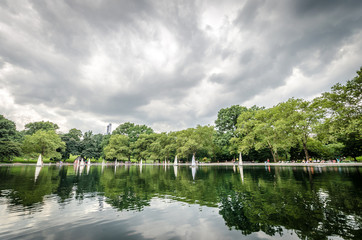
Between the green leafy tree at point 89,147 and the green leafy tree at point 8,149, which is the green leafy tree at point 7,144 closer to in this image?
the green leafy tree at point 8,149

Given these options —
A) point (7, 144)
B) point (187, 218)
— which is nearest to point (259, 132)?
point (187, 218)

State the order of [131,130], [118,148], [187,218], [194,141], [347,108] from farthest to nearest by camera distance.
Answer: [131,130], [118,148], [194,141], [347,108], [187,218]

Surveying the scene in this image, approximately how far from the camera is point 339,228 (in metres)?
6.61

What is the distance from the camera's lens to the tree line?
35156 mm

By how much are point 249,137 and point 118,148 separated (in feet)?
196

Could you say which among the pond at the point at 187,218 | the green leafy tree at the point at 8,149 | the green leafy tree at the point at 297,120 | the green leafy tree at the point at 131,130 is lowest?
the pond at the point at 187,218

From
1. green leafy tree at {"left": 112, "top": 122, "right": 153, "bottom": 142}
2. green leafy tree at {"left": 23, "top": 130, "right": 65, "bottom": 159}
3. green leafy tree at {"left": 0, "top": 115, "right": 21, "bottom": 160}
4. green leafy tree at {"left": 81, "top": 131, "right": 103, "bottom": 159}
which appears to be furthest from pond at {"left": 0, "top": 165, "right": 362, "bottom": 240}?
green leafy tree at {"left": 81, "top": 131, "right": 103, "bottom": 159}

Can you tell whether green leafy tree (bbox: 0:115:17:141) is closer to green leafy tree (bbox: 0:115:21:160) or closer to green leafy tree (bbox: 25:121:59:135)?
green leafy tree (bbox: 0:115:21:160)

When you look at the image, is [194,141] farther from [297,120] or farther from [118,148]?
[118,148]

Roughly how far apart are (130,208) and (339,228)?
941cm

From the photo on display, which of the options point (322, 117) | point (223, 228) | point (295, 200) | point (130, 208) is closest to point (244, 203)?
point (295, 200)

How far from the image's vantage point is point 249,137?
58.5 m

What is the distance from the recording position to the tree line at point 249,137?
35.2m

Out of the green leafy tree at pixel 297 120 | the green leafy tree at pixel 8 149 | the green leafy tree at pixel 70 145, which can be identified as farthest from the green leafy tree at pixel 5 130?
the green leafy tree at pixel 297 120
